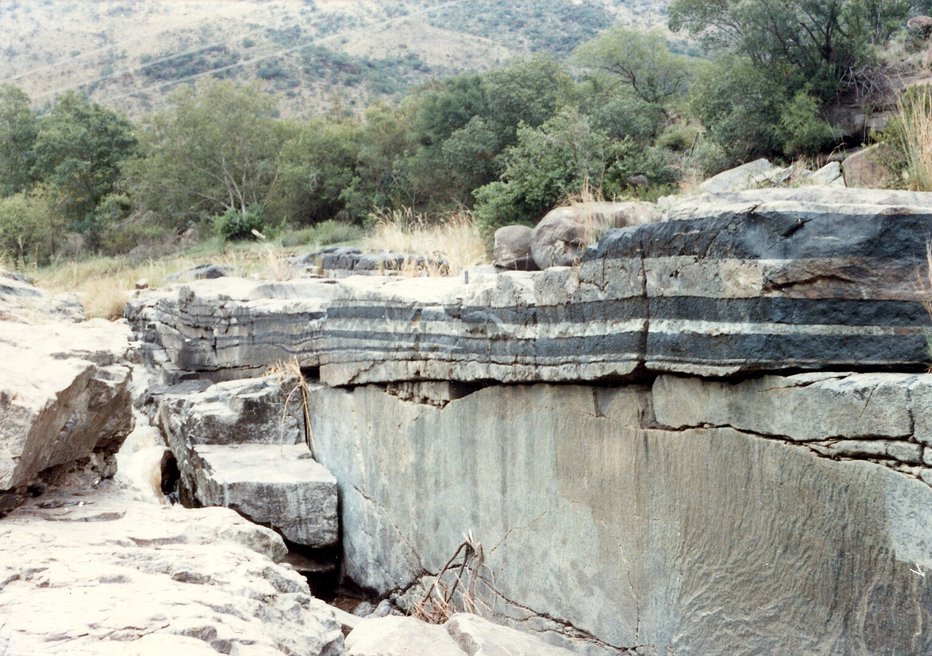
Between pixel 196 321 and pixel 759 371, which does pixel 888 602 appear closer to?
pixel 759 371

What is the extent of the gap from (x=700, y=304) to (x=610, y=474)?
87 cm

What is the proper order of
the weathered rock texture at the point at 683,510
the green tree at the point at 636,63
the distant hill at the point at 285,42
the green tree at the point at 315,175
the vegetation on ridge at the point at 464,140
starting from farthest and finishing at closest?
the distant hill at the point at 285,42, the green tree at the point at 315,175, the green tree at the point at 636,63, the vegetation on ridge at the point at 464,140, the weathered rock texture at the point at 683,510

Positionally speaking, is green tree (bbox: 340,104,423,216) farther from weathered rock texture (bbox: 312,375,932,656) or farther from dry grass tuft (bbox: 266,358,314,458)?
weathered rock texture (bbox: 312,375,932,656)

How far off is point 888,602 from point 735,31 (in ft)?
37.6

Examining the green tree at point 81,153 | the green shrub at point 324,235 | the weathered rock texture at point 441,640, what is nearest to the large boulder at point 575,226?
the weathered rock texture at point 441,640

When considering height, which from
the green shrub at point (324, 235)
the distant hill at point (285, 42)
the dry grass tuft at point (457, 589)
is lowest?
the dry grass tuft at point (457, 589)

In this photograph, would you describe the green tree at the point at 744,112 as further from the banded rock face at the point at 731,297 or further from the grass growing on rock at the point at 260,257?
the banded rock face at the point at 731,297

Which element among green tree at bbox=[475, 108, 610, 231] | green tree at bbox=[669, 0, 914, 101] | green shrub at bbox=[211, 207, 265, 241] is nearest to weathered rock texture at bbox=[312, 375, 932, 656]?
green tree at bbox=[475, 108, 610, 231]

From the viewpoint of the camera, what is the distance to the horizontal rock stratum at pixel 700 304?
107 inches

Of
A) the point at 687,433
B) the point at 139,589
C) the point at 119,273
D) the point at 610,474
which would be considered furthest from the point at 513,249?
the point at 119,273

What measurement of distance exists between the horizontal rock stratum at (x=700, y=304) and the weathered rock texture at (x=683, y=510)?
0.42 feet

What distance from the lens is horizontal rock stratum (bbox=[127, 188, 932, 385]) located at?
2.73 m

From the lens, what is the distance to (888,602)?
8.69 ft

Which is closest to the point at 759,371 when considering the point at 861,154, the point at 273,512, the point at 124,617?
the point at 124,617
